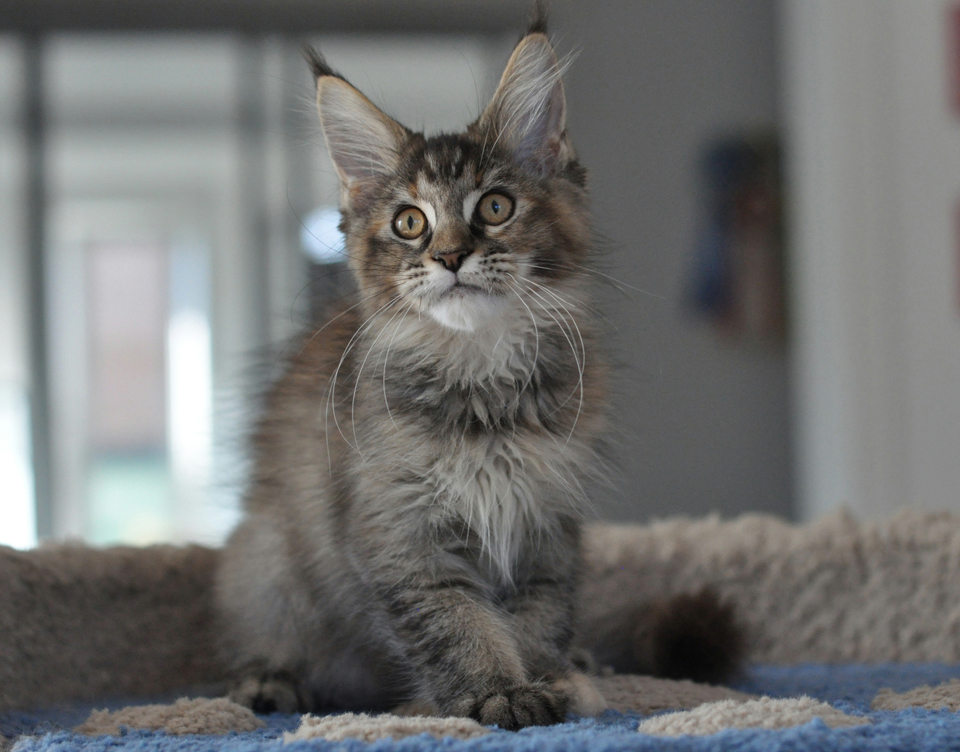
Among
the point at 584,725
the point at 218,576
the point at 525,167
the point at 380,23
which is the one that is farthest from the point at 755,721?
the point at 380,23

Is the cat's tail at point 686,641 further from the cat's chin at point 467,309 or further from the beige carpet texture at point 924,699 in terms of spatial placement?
the cat's chin at point 467,309

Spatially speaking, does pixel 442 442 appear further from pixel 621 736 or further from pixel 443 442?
pixel 621 736

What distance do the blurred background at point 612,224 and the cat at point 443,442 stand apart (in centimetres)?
80

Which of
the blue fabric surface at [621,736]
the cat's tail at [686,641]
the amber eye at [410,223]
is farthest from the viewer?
the cat's tail at [686,641]

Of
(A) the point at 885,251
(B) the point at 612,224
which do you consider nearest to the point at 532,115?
(B) the point at 612,224

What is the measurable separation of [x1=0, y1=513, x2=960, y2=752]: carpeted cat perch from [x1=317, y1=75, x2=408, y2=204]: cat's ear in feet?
2.33

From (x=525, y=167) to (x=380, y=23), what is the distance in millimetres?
3059

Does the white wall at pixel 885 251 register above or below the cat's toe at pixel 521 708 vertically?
above

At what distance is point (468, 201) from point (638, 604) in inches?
33.6

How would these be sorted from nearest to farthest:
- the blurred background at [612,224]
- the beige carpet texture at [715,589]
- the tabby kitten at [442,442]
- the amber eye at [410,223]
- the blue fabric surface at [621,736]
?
the blue fabric surface at [621,736]
the tabby kitten at [442,442]
the amber eye at [410,223]
the beige carpet texture at [715,589]
the blurred background at [612,224]

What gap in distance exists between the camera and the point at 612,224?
2.77m

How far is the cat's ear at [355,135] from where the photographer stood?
4.70 ft

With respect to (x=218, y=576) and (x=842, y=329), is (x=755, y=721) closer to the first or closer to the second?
(x=218, y=576)

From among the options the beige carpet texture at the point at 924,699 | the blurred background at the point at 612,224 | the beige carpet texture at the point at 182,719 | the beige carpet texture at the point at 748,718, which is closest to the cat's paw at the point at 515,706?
the beige carpet texture at the point at 748,718
